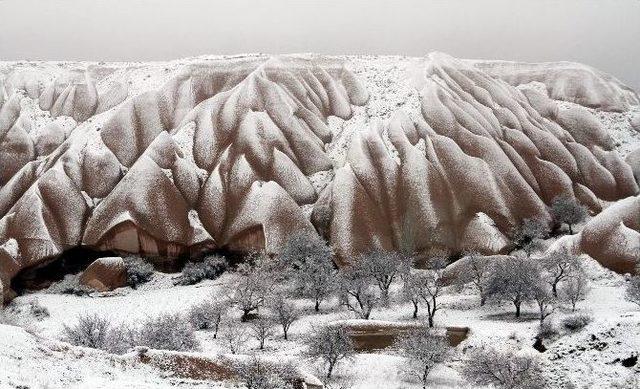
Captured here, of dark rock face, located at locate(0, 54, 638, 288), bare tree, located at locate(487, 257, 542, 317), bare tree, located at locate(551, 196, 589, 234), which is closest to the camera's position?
bare tree, located at locate(487, 257, 542, 317)

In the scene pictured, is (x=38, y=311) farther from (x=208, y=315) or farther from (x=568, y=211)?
(x=568, y=211)

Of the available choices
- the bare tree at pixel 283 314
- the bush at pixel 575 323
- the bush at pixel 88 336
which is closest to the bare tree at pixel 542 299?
the bush at pixel 575 323

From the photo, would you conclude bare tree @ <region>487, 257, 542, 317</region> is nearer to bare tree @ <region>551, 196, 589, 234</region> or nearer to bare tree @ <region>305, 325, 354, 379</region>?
bare tree @ <region>305, 325, 354, 379</region>

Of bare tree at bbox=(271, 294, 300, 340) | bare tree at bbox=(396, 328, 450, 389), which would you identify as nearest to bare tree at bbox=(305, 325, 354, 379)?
bare tree at bbox=(396, 328, 450, 389)

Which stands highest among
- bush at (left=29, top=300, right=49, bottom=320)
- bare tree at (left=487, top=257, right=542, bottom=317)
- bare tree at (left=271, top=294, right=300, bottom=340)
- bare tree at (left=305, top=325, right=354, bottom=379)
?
bare tree at (left=305, top=325, right=354, bottom=379)

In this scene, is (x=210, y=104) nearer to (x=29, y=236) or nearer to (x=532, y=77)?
(x=29, y=236)

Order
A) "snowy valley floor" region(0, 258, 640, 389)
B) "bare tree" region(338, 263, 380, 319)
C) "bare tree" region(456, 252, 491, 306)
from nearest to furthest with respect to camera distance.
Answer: "snowy valley floor" region(0, 258, 640, 389) < "bare tree" region(338, 263, 380, 319) < "bare tree" region(456, 252, 491, 306)
